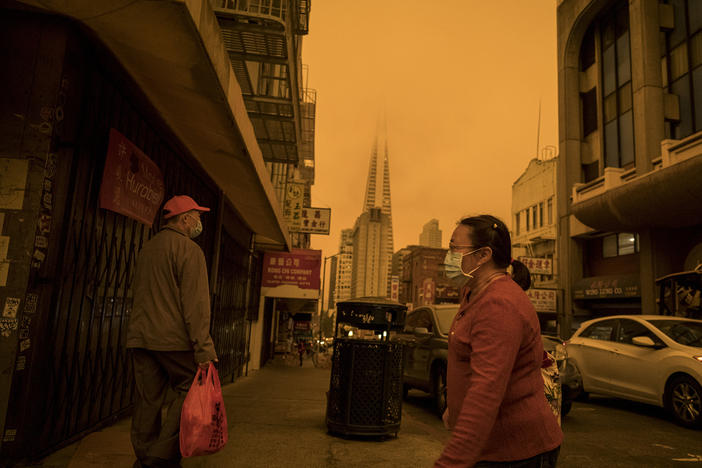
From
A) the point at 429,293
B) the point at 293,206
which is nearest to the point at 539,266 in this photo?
the point at 293,206

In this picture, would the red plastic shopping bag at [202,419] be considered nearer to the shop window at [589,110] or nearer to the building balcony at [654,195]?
the building balcony at [654,195]

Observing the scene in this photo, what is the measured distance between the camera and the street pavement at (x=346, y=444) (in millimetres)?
4344

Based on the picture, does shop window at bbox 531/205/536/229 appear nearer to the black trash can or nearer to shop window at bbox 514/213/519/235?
shop window at bbox 514/213/519/235

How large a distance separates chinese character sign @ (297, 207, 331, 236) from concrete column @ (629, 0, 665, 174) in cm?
1334

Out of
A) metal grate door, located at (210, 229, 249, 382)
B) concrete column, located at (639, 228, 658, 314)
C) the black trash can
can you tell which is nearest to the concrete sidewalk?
the black trash can

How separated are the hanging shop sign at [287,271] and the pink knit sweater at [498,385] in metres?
15.7

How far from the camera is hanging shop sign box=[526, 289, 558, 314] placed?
25672 millimetres

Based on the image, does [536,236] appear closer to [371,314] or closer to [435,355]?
[435,355]

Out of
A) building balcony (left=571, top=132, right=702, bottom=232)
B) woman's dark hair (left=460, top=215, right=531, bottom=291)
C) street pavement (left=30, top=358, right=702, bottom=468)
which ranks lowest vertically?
street pavement (left=30, top=358, right=702, bottom=468)

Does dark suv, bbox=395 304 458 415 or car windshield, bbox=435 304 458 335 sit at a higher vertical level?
car windshield, bbox=435 304 458 335

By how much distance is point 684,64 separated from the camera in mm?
20219

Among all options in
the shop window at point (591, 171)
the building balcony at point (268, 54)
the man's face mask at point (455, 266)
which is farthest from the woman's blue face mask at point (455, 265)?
the shop window at point (591, 171)

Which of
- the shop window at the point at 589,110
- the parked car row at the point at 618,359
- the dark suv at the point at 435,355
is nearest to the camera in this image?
the parked car row at the point at 618,359

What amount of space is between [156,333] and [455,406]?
2.25 meters
